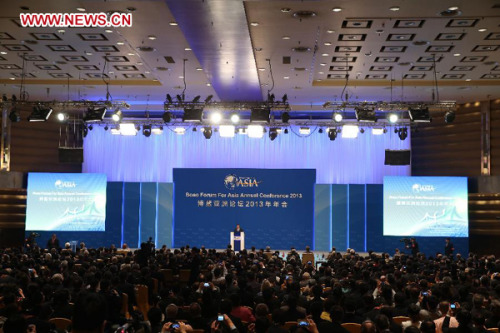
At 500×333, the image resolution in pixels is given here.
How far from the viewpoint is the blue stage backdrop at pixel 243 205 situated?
25969 mm

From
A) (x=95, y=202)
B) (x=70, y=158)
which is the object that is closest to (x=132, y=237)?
(x=95, y=202)

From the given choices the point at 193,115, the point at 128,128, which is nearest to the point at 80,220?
the point at 128,128

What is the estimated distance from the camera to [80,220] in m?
23.8

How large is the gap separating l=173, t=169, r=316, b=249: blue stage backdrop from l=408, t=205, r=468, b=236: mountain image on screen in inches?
193

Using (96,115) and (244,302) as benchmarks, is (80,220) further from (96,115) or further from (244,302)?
(244,302)

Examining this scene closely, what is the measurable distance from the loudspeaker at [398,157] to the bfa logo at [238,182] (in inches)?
233

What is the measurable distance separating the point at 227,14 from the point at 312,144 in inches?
612

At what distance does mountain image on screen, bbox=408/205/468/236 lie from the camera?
22547 millimetres

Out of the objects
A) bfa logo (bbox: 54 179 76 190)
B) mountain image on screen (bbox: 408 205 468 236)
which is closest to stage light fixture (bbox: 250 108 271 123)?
mountain image on screen (bbox: 408 205 468 236)

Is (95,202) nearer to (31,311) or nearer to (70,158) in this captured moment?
(70,158)

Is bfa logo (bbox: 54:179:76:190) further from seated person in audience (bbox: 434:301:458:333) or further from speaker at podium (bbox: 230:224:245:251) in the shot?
seated person in audience (bbox: 434:301:458:333)

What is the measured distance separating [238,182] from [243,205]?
1.01 m

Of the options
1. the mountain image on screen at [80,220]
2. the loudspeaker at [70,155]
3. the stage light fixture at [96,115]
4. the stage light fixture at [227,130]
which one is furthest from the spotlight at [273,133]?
the loudspeaker at [70,155]

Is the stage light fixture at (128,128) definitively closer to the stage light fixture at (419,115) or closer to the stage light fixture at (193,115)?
the stage light fixture at (193,115)
